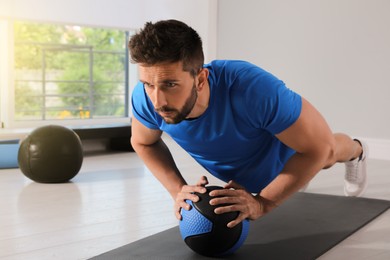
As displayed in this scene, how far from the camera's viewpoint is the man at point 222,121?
173 cm

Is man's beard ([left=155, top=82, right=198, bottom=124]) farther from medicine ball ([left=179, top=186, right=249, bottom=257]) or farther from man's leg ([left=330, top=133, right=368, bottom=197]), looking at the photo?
man's leg ([left=330, top=133, right=368, bottom=197])

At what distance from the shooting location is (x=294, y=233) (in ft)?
7.95

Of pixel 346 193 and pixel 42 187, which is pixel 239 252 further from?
pixel 42 187

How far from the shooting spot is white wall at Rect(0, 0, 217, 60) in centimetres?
486

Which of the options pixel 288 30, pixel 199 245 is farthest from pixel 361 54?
pixel 199 245

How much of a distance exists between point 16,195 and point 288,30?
3.24 m

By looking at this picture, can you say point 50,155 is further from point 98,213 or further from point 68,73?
point 68,73

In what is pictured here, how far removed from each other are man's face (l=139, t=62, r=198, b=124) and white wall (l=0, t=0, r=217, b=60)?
336cm

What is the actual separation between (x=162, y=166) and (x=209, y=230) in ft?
1.30

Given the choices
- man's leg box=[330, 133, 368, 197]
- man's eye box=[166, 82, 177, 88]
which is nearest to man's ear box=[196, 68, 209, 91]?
man's eye box=[166, 82, 177, 88]

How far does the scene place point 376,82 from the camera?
5004 millimetres

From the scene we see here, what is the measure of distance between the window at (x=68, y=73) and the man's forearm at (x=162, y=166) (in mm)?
3119

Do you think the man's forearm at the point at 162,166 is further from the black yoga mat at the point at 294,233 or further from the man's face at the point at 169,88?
the man's face at the point at 169,88

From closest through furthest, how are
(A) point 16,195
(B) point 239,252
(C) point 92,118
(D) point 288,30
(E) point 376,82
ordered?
(B) point 239,252 < (A) point 16,195 < (E) point 376,82 < (D) point 288,30 < (C) point 92,118
